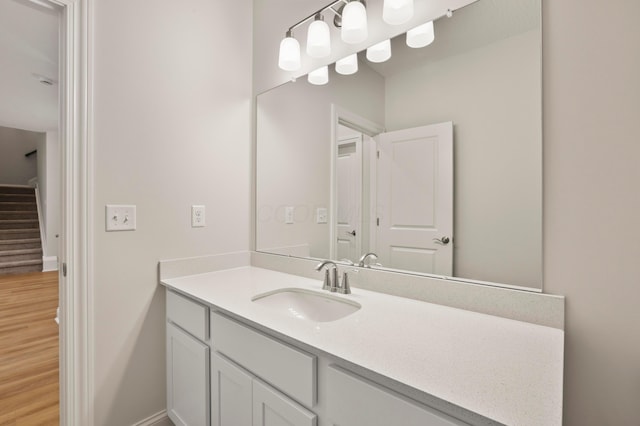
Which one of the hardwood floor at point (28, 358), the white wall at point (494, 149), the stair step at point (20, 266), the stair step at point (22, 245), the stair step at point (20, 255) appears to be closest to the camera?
the white wall at point (494, 149)


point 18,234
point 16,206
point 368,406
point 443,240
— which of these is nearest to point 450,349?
point 368,406

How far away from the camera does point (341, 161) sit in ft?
4.98

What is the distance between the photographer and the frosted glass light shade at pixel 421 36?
1.15 meters

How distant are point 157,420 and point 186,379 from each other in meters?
0.40

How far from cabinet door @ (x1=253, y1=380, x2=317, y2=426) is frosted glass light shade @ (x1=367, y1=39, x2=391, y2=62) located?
137cm

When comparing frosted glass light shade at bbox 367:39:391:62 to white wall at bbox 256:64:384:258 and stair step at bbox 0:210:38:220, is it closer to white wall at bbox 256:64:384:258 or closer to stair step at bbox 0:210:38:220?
white wall at bbox 256:64:384:258

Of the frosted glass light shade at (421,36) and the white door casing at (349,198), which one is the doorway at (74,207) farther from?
the frosted glass light shade at (421,36)

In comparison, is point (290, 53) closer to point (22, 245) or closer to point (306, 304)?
point (306, 304)

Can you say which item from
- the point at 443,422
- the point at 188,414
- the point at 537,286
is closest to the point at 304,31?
the point at 537,286

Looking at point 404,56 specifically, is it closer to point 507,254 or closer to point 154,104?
point 507,254

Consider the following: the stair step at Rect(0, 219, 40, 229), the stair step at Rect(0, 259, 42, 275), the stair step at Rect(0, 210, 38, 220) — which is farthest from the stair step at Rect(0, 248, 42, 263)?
the stair step at Rect(0, 210, 38, 220)

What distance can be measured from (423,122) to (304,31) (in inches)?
36.5

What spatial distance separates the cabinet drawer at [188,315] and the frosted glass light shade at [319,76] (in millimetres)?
1272

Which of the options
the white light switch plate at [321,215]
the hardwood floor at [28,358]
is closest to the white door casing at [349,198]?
the white light switch plate at [321,215]
